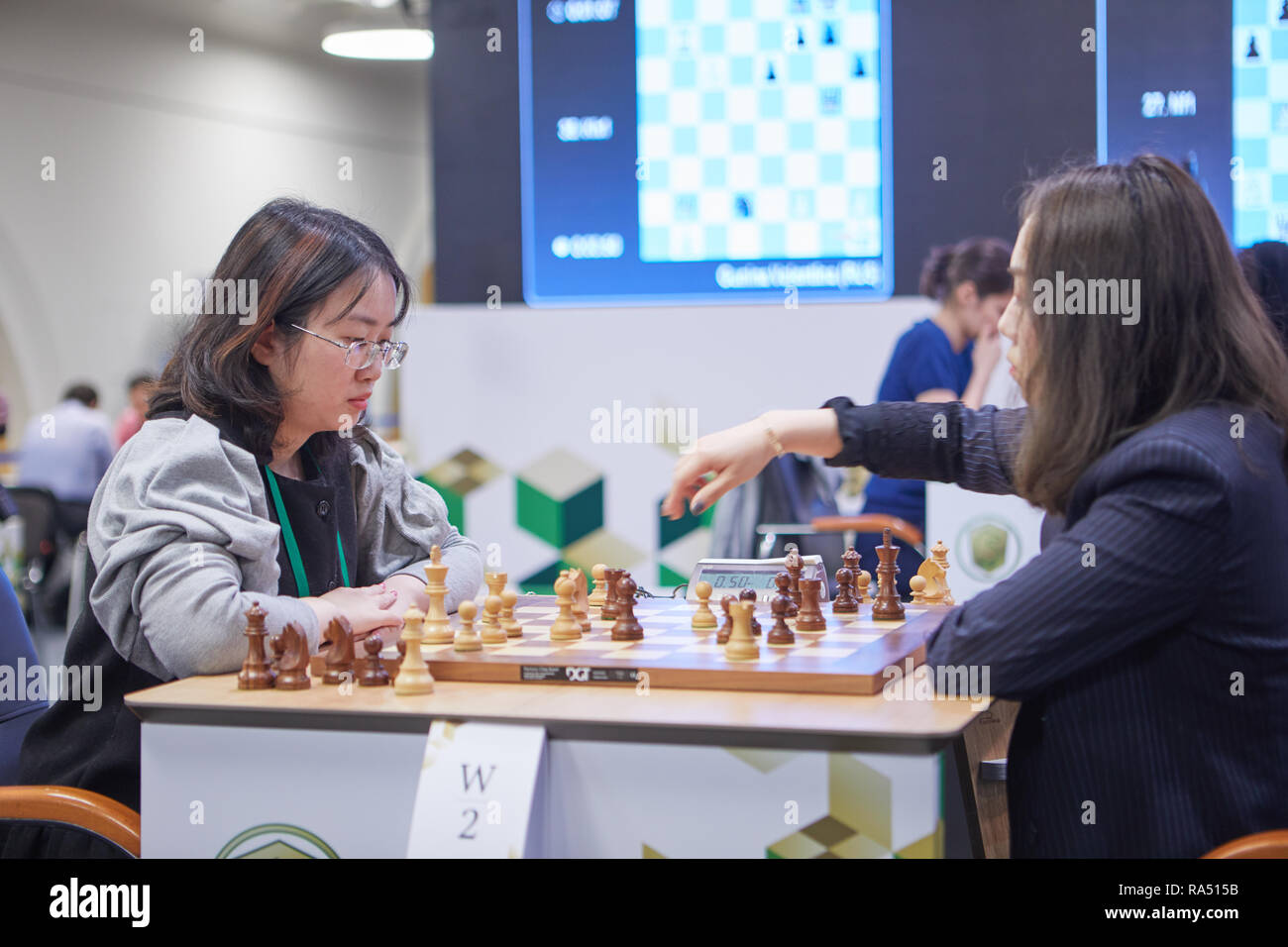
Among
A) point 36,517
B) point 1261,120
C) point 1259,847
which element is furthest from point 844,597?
point 36,517

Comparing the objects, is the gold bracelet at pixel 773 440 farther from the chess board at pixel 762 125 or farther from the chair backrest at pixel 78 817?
the chess board at pixel 762 125

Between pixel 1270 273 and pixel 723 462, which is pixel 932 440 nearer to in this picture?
pixel 723 462

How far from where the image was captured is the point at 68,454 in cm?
746

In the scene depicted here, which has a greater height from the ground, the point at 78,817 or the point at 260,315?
the point at 260,315

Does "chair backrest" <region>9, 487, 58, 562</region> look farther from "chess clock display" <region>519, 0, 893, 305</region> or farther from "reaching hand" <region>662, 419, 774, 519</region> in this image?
"reaching hand" <region>662, 419, 774, 519</region>

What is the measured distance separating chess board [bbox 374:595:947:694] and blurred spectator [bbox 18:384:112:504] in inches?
250

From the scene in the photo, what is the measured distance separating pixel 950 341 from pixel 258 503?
2.82 meters

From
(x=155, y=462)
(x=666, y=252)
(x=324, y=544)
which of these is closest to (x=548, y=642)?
(x=324, y=544)

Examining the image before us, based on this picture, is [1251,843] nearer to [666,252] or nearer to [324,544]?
[324,544]

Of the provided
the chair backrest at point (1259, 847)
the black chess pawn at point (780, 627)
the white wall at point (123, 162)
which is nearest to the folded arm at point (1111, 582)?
the chair backrest at point (1259, 847)

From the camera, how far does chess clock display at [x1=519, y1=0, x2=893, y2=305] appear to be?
4320mm

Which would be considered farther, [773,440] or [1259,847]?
[773,440]

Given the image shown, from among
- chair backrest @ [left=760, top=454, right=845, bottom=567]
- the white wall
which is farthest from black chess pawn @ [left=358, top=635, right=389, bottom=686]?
the white wall

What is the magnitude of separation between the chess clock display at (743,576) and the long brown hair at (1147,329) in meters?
0.72
